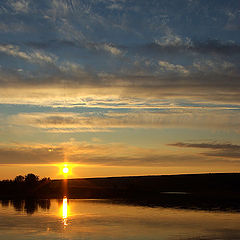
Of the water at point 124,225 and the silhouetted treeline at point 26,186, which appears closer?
the water at point 124,225

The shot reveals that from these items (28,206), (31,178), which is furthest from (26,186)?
(28,206)

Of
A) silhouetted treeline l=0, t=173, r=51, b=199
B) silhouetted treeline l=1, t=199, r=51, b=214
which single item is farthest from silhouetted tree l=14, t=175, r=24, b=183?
silhouetted treeline l=1, t=199, r=51, b=214

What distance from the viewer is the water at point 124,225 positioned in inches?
1067

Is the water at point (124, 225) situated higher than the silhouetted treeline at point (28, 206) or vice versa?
the silhouetted treeline at point (28, 206)

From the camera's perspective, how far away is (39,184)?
98562 millimetres

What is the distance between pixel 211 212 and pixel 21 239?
72.4 feet

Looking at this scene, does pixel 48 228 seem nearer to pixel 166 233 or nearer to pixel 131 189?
pixel 166 233

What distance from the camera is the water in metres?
27.1

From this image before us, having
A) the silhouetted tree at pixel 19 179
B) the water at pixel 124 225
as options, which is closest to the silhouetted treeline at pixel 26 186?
the silhouetted tree at pixel 19 179

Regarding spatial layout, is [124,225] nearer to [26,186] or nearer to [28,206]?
[28,206]

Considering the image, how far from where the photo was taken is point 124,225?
1280 inches

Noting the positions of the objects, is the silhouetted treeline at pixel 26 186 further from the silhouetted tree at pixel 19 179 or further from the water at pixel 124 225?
the water at pixel 124 225

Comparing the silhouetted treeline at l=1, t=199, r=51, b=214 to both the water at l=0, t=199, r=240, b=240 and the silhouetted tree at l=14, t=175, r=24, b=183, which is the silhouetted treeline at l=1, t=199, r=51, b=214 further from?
the silhouetted tree at l=14, t=175, r=24, b=183

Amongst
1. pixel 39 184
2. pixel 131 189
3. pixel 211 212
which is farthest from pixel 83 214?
pixel 39 184
